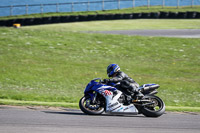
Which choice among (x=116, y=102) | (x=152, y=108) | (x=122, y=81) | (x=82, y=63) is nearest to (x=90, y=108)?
(x=116, y=102)

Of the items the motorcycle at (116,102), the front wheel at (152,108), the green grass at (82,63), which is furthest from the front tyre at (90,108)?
the green grass at (82,63)

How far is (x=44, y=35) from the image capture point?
93.4 ft

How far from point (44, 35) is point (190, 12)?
21.1 m

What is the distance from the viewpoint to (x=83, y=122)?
911cm

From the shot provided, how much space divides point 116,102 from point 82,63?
11554 mm

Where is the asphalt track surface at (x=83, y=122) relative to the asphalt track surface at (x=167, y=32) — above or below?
below

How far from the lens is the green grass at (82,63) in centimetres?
1512

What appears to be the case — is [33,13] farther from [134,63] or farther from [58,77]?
[58,77]

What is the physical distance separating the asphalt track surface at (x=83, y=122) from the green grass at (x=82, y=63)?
2.94 m

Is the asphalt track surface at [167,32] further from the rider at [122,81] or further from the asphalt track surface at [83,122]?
the rider at [122,81]

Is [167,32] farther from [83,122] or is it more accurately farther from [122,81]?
[83,122]

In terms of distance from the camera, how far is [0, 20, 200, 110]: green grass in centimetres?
1512

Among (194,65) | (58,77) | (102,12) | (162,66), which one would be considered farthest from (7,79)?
(102,12)

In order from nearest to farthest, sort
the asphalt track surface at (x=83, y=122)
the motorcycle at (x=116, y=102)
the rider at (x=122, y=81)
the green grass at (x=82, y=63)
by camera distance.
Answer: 1. the asphalt track surface at (x=83, y=122)
2. the motorcycle at (x=116, y=102)
3. the rider at (x=122, y=81)
4. the green grass at (x=82, y=63)
